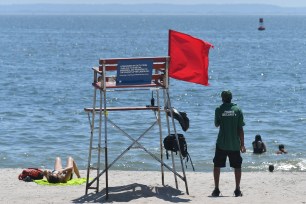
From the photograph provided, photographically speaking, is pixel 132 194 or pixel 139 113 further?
pixel 139 113

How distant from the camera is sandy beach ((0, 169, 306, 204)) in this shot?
48.3 feet

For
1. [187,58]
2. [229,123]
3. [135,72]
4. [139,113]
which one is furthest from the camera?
[139,113]

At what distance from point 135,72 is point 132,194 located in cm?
199

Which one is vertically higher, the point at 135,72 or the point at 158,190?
the point at 135,72

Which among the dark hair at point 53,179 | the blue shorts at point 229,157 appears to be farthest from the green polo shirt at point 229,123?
the dark hair at point 53,179

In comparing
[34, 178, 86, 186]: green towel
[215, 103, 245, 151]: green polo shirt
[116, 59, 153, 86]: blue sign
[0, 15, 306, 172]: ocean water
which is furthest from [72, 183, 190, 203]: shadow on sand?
[0, 15, 306, 172]: ocean water

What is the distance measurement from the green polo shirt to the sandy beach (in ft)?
2.89

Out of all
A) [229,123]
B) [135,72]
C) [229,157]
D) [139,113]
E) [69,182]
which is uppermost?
[135,72]

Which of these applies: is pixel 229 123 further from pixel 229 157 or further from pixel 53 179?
pixel 53 179

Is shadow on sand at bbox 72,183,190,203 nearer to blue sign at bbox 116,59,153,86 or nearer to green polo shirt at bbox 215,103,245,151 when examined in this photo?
green polo shirt at bbox 215,103,245,151

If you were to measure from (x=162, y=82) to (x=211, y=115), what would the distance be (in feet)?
59.5

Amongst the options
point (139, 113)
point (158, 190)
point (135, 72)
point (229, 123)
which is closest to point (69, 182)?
point (158, 190)

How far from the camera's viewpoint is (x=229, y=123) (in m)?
14.5

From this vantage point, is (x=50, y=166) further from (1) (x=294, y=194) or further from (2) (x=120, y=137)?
(1) (x=294, y=194)
